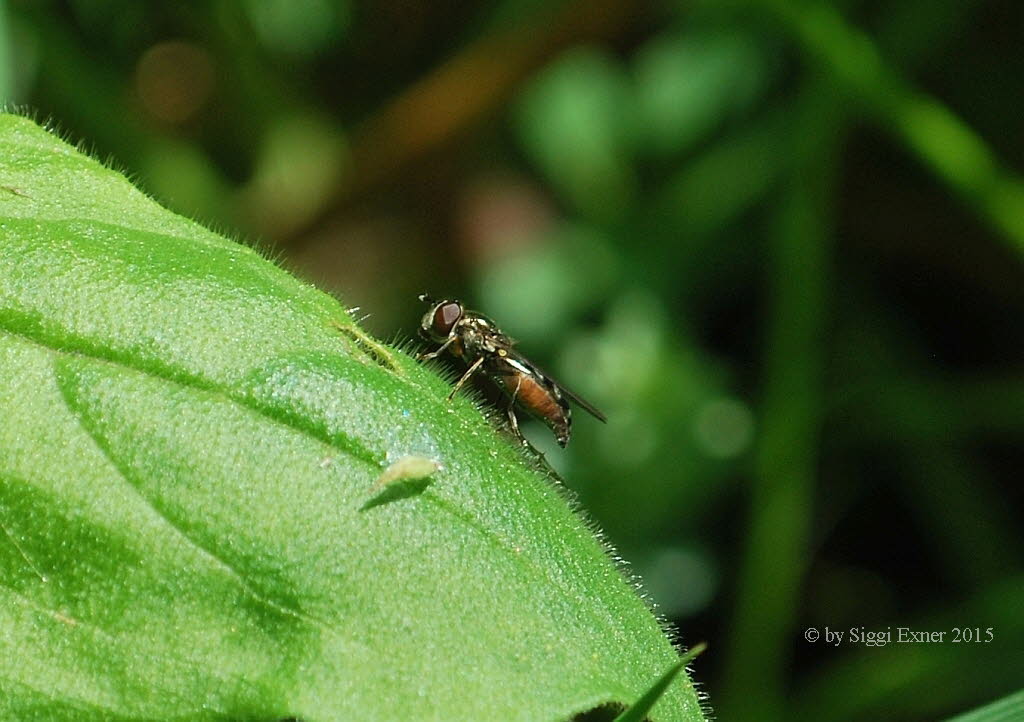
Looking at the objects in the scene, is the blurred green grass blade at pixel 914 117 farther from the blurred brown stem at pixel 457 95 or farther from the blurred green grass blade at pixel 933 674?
the blurred green grass blade at pixel 933 674

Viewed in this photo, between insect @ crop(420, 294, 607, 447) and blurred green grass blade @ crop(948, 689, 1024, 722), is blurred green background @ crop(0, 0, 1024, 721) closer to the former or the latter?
insect @ crop(420, 294, 607, 447)

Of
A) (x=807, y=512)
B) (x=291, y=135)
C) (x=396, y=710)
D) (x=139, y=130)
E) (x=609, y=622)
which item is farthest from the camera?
(x=291, y=135)

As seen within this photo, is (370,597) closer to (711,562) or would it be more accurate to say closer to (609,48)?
(711,562)

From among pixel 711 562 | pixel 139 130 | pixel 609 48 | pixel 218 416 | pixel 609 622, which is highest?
pixel 609 48

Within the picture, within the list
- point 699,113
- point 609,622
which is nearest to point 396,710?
point 609,622

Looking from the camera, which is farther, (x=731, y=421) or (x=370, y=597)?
(x=731, y=421)

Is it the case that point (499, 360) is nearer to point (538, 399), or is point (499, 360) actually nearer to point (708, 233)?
point (538, 399)

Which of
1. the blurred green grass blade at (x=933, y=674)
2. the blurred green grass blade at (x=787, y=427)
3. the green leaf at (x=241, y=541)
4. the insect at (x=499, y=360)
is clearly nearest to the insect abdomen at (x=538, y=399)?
the insect at (x=499, y=360)
